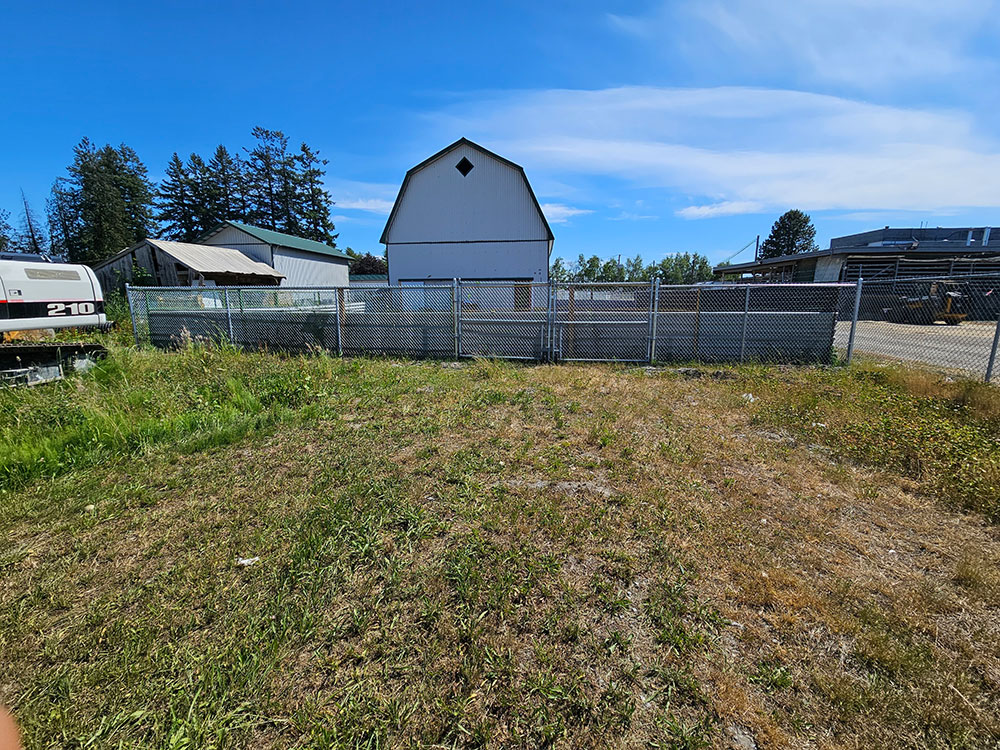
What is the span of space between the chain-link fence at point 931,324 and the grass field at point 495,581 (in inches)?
148

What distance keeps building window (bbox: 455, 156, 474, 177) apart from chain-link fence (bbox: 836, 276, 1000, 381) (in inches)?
624

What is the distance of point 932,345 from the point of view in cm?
1027

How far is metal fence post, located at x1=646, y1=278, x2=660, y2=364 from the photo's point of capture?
852cm

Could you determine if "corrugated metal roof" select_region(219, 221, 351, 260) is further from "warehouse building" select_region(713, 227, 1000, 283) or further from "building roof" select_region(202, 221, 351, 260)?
"warehouse building" select_region(713, 227, 1000, 283)

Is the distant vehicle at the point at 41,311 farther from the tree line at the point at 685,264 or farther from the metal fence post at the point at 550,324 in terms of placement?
the tree line at the point at 685,264

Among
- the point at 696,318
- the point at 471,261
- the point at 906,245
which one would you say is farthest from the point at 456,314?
the point at 906,245

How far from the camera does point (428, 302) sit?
9883mm

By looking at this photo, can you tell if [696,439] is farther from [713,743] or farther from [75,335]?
[75,335]

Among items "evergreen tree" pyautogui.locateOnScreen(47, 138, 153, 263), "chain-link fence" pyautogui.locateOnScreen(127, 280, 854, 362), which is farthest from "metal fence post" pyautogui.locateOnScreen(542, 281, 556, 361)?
"evergreen tree" pyautogui.locateOnScreen(47, 138, 153, 263)

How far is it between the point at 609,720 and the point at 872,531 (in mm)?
2579

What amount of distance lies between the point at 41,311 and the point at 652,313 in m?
10.0

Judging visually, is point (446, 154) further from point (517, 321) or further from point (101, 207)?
point (101, 207)

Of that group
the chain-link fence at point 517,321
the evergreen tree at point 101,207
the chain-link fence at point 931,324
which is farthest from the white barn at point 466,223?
the evergreen tree at point 101,207

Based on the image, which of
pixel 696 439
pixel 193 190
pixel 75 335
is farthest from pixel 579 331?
pixel 193 190
